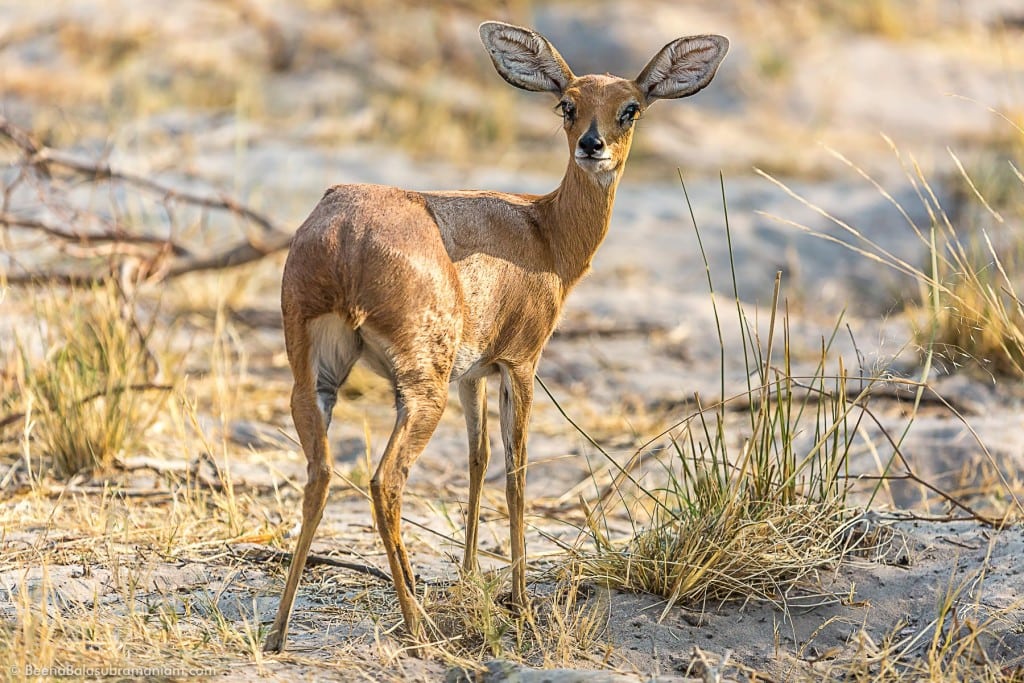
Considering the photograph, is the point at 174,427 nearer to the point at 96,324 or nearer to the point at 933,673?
the point at 96,324

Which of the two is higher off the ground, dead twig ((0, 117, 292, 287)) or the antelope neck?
the antelope neck

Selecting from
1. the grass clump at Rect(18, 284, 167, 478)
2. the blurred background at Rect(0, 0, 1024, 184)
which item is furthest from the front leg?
the blurred background at Rect(0, 0, 1024, 184)

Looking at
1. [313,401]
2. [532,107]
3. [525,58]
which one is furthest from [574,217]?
[532,107]

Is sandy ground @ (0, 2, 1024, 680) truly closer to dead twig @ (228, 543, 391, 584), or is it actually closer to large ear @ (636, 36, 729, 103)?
dead twig @ (228, 543, 391, 584)

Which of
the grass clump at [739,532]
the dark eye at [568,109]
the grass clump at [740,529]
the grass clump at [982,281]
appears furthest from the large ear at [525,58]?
the grass clump at [982,281]

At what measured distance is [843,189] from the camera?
10.9 metres

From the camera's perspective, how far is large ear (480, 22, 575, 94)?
4.05 m

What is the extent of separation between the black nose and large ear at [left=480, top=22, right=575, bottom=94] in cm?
33

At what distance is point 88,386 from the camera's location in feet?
16.5

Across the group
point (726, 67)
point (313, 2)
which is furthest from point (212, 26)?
point (726, 67)

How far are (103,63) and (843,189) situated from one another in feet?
23.1

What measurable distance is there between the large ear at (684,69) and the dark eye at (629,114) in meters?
0.13

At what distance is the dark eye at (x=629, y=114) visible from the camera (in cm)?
400

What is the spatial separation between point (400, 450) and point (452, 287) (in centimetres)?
49
